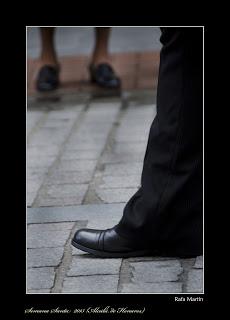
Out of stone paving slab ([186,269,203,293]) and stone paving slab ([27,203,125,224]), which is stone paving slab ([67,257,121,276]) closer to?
stone paving slab ([186,269,203,293])

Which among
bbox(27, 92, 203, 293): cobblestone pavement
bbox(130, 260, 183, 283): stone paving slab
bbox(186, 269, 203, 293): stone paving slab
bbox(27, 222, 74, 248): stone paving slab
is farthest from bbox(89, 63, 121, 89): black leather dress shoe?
bbox(186, 269, 203, 293): stone paving slab

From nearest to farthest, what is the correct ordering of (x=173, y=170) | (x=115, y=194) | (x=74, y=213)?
(x=173, y=170), (x=74, y=213), (x=115, y=194)

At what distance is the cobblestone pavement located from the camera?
2.30 metres

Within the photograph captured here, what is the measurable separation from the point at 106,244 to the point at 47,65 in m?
2.86

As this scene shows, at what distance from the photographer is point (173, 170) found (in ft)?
7.68

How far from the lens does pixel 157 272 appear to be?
7.65ft

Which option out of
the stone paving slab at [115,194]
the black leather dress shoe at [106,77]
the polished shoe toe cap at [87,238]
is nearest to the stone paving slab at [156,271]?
the polished shoe toe cap at [87,238]

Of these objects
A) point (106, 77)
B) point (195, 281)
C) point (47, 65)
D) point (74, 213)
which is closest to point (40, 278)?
point (195, 281)

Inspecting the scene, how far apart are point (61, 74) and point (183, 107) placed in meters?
3.31

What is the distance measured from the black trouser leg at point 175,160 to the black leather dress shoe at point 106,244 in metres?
0.04

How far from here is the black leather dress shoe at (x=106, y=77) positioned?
501 centimetres

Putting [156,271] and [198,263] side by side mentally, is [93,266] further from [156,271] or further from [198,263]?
[198,263]
